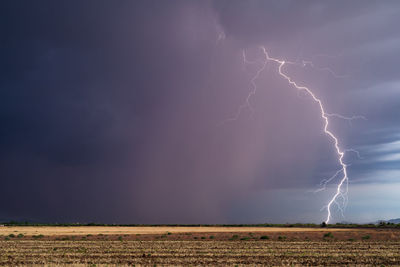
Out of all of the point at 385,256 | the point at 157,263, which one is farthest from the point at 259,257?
the point at 385,256

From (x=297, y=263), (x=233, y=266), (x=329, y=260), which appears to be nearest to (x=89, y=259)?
(x=233, y=266)

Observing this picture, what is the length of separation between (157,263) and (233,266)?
16.3 feet

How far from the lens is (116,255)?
28844 mm

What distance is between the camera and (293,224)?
333ft

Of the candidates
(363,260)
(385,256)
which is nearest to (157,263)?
(363,260)

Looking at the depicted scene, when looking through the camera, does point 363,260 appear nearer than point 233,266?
No

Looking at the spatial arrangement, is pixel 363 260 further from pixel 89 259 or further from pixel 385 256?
pixel 89 259

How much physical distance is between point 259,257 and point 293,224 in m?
77.9

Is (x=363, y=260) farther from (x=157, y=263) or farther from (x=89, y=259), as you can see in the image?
(x=89, y=259)

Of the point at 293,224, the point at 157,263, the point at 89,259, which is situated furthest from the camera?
the point at 293,224

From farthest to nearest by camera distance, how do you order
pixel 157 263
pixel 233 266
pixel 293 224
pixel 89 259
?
pixel 293 224 → pixel 89 259 → pixel 157 263 → pixel 233 266

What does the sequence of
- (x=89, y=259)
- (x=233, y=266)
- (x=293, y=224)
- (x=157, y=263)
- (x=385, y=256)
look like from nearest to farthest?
1. (x=233, y=266)
2. (x=157, y=263)
3. (x=89, y=259)
4. (x=385, y=256)
5. (x=293, y=224)

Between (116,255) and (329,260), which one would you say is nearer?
(329,260)

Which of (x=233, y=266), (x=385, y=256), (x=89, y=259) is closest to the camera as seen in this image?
(x=233, y=266)
